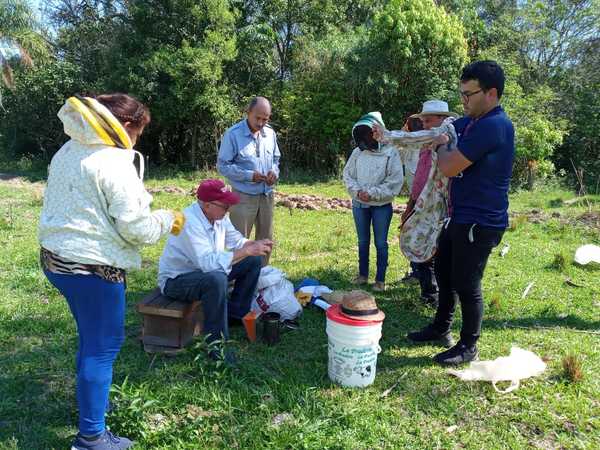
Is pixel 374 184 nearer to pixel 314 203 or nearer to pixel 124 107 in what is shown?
pixel 124 107

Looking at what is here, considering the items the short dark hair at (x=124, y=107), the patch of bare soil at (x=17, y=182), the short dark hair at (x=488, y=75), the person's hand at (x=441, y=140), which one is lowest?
the patch of bare soil at (x=17, y=182)

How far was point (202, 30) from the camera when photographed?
15.3 meters

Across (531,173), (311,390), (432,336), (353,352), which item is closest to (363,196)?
(432,336)

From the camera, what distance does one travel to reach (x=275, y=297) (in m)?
4.34

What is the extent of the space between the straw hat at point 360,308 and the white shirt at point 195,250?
986 mm

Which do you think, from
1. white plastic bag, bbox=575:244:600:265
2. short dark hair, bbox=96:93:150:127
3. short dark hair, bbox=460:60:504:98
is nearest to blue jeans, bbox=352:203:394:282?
short dark hair, bbox=460:60:504:98

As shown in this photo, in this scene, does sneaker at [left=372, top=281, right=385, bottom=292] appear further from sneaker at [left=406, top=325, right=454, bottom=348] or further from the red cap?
the red cap

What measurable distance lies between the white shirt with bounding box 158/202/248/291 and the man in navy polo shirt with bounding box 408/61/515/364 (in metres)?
1.67

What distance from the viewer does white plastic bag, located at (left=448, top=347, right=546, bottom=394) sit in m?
3.38

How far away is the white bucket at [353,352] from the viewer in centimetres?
319

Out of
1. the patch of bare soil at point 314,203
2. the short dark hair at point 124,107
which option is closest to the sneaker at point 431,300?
the short dark hair at point 124,107

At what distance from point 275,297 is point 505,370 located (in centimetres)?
192

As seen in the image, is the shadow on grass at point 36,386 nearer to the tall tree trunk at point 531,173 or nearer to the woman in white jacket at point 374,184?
the woman in white jacket at point 374,184

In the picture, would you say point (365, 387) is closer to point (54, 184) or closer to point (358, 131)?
point (54, 184)
